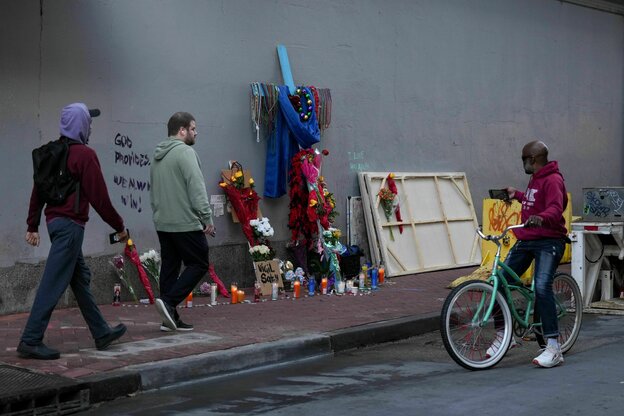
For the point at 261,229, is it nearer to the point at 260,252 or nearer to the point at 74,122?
the point at 260,252

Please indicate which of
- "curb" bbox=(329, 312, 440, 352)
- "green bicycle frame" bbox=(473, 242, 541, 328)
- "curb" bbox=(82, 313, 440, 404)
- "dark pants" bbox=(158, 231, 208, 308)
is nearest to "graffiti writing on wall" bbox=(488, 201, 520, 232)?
"curb" bbox=(329, 312, 440, 352)

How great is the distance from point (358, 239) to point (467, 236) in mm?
2220

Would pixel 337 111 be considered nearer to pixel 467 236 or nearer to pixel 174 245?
pixel 467 236

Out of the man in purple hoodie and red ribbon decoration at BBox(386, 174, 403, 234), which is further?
red ribbon decoration at BBox(386, 174, 403, 234)

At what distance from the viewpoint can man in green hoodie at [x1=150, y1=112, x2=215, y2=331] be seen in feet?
27.1

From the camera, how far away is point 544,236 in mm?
7586

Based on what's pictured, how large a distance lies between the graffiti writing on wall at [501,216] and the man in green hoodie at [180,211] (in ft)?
16.1

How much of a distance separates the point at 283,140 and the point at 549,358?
5.43 meters

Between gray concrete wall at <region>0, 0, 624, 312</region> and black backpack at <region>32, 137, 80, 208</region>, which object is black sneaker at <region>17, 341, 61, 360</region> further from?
gray concrete wall at <region>0, 0, 624, 312</region>

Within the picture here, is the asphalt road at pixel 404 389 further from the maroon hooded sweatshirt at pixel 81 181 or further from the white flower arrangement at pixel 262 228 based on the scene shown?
the white flower arrangement at pixel 262 228

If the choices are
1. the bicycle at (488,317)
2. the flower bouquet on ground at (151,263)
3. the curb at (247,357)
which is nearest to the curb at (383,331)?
the curb at (247,357)

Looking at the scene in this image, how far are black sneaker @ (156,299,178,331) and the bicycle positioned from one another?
2.42m

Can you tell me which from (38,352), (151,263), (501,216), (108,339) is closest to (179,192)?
(108,339)

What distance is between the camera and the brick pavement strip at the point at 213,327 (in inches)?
277
